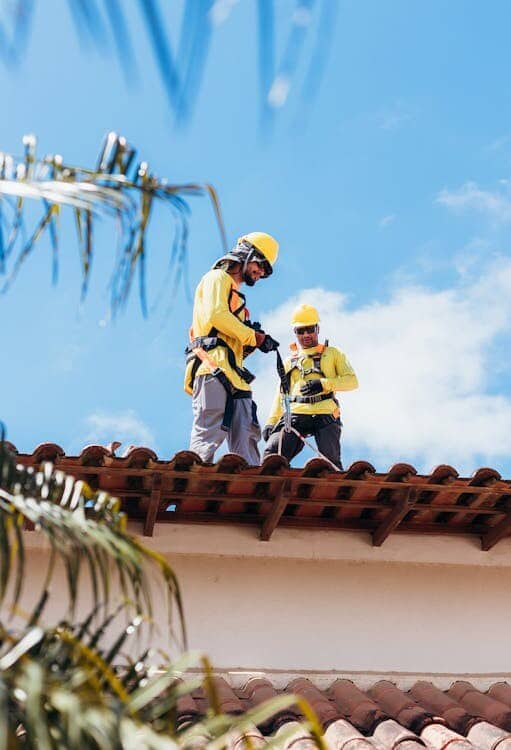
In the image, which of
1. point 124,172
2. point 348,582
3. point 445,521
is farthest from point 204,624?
point 124,172

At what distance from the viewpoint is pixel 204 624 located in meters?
5.73

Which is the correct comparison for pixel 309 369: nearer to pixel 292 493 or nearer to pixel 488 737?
pixel 292 493

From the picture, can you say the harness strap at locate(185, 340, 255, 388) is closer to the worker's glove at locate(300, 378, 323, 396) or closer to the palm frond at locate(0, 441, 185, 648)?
the worker's glove at locate(300, 378, 323, 396)

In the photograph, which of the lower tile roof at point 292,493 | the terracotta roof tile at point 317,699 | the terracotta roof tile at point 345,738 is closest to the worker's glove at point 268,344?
the lower tile roof at point 292,493

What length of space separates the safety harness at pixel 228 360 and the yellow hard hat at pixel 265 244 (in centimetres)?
33

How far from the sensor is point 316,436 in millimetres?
8094

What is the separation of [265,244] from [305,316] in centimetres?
119

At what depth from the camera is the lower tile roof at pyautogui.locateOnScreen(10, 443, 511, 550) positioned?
5.23 meters

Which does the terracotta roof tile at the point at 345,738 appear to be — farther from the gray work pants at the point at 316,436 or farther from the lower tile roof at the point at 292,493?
the gray work pants at the point at 316,436

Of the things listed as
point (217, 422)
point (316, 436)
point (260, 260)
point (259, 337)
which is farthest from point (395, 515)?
point (316, 436)

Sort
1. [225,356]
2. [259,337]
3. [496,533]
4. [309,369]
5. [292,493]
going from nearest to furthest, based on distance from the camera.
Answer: [292,493] < [496,533] < [225,356] < [259,337] < [309,369]

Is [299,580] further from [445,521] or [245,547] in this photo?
[445,521]

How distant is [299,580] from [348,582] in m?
0.26

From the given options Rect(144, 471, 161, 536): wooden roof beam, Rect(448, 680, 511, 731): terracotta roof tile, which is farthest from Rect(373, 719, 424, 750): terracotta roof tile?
Rect(144, 471, 161, 536): wooden roof beam
